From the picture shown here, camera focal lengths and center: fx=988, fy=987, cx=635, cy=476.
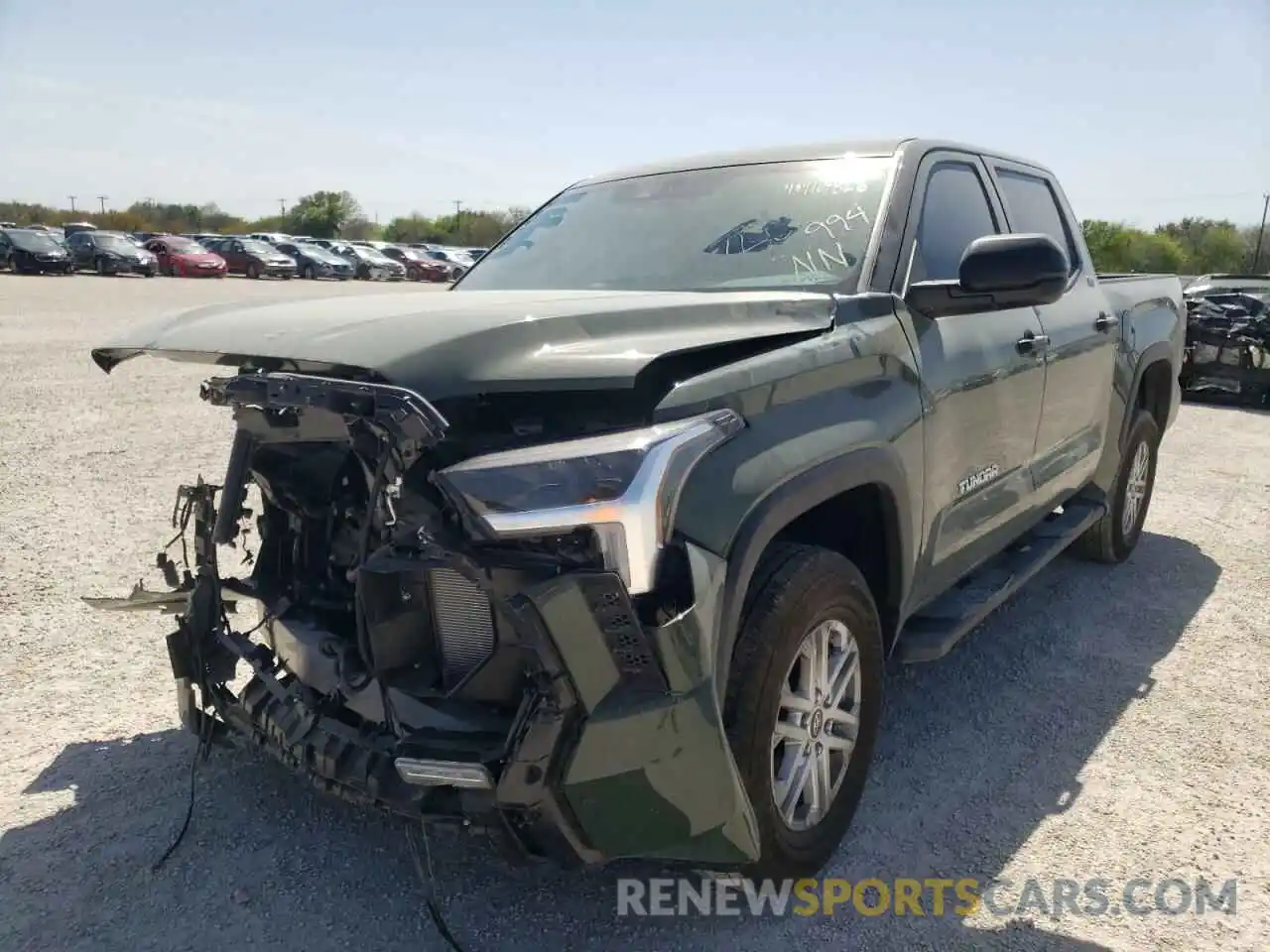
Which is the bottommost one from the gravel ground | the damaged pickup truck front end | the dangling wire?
the gravel ground

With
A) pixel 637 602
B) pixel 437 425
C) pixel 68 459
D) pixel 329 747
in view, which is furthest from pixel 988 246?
pixel 68 459

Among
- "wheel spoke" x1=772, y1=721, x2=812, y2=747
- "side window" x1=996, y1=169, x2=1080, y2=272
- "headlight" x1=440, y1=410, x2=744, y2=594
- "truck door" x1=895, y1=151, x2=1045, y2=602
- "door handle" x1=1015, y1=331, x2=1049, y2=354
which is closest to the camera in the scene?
"headlight" x1=440, y1=410, x2=744, y2=594

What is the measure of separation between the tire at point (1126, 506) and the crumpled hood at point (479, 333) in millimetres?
3289

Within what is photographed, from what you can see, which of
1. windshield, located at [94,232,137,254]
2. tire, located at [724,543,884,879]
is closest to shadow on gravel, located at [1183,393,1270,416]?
tire, located at [724,543,884,879]

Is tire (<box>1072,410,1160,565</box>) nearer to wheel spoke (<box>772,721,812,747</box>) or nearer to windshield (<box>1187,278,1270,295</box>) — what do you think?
wheel spoke (<box>772,721,812,747</box>)

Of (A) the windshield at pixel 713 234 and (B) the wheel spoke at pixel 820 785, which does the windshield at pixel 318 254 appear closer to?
(A) the windshield at pixel 713 234

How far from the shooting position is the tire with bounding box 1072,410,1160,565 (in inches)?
211

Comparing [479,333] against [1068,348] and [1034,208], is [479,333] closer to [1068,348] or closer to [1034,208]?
[1068,348]

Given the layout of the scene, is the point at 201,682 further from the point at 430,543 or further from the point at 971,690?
the point at 971,690

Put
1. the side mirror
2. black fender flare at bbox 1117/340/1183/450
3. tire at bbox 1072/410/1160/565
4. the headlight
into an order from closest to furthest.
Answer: the headlight, the side mirror, black fender flare at bbox 1117/340/1183/450, tire at bbox 1072/410/1160/565

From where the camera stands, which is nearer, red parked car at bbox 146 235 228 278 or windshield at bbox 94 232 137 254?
windshield at bbox 94 232 137 254

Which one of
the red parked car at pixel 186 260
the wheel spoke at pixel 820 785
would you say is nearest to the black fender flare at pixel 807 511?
the wheel spoke at pixel 820 785

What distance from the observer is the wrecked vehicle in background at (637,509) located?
2.01 metres

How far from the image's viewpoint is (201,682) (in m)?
2.69
